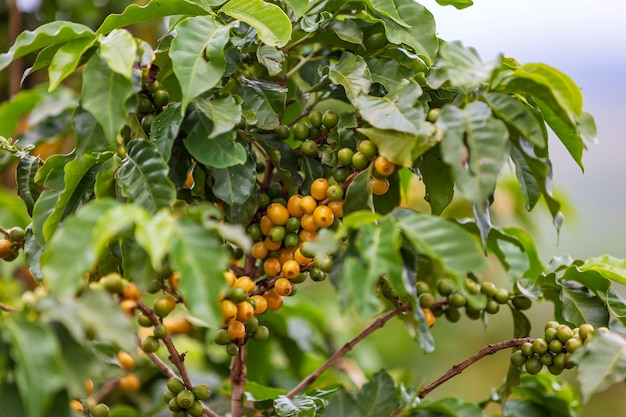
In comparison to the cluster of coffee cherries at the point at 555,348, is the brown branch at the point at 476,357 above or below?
below

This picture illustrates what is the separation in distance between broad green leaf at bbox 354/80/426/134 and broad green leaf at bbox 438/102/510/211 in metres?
→ 0.04

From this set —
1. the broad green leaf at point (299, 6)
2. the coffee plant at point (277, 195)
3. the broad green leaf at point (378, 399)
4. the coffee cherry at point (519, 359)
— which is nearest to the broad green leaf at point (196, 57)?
the coffee plant at point (277, 195)

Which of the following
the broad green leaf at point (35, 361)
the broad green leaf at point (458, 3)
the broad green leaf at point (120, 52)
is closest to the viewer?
the broad green leaf at point (35, 361)

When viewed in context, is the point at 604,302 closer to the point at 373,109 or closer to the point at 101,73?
→ the point at 373,109

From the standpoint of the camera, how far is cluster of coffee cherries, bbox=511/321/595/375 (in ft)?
2.21

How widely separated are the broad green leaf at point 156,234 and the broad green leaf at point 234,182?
0.17 m

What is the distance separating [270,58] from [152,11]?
124 millimetres

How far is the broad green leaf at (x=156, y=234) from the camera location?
0.47 metres

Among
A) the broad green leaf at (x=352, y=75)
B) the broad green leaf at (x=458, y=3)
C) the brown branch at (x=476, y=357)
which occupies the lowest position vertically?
the brown branch at (x=476, y=357)

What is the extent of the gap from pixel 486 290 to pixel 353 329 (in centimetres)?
89

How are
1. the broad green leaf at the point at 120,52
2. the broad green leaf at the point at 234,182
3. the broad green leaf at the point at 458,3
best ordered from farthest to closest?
the broad green leaf at the point at 458,3, the broad green leaf at the point at 234,182, the broad green leaf at the point at 120,52

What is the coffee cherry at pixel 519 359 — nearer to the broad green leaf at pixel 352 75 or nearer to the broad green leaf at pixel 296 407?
the broad green leaf at pixel 296 407

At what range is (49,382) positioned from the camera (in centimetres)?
46

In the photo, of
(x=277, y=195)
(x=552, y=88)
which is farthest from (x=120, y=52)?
(x=552, y=88)
